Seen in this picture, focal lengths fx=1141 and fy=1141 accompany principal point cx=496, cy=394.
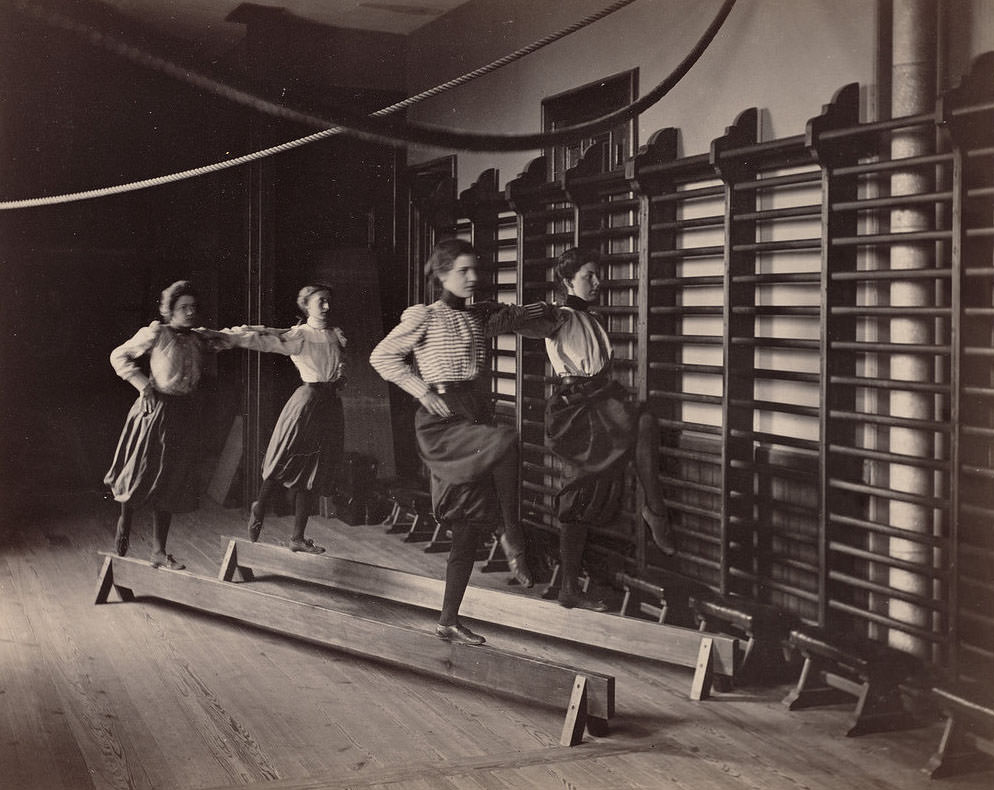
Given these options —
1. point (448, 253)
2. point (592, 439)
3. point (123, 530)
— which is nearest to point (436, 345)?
point (448, 253)

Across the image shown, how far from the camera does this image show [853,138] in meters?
3.56

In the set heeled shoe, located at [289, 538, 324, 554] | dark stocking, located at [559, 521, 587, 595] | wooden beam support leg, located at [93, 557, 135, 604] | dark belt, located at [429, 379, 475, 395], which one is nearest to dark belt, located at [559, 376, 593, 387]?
dark belt, located at [429, 379, 475, 395]

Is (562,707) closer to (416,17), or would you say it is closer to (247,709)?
(247,709)

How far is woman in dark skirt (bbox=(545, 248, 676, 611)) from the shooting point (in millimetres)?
3869

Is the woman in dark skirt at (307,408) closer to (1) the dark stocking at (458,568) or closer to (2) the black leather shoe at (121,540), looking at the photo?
(2) the black leather shoe at (121,540)

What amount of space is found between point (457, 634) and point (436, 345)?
104 cm

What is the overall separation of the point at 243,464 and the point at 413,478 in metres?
0.72

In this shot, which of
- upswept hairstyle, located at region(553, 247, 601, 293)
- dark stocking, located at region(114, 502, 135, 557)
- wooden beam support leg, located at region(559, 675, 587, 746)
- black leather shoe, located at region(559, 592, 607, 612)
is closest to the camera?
wooden beam support leg, located at region(559, 675, 587, 746)

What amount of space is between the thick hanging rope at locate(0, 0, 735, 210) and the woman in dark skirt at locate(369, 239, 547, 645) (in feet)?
1.43

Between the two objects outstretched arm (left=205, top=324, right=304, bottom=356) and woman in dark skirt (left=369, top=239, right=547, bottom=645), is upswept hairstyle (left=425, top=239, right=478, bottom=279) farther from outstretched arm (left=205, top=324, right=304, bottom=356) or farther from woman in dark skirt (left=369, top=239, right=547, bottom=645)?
outstretched arm (left=205, top=324, right=304, bottom=356)

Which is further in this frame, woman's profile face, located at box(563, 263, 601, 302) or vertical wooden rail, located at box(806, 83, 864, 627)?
woman's profile face, located at box(563, 263, 601, 302)

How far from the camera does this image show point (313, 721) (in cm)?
361

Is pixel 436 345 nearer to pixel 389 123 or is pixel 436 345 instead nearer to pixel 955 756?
pixel 389 123

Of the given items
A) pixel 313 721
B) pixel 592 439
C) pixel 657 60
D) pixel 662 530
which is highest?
pixel 657 60
